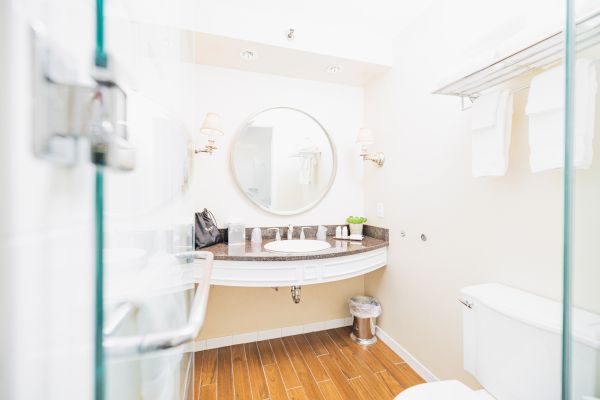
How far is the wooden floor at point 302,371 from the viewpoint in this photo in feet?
4.90

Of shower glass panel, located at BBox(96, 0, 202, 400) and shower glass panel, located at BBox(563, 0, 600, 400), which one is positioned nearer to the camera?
shower glass panel, located at BBox(96, 0, 202, 400)

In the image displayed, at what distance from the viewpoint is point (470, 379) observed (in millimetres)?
1302

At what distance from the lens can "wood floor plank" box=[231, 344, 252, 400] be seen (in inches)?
58.7

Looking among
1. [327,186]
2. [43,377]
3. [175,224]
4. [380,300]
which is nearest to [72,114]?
[43,377]

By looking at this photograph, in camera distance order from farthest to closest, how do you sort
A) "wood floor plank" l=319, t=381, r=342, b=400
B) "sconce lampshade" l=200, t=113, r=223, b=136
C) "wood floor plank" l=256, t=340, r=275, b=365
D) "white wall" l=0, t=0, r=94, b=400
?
"wood floor plank" l=256, t=340, r=275, b=365
"sconce lampshade" l=200, t=113, r=223, b=136
"wood floor plank" l=319, t=381, r=342, b=400
"white wall" l=0, t=0, r=94, b=400

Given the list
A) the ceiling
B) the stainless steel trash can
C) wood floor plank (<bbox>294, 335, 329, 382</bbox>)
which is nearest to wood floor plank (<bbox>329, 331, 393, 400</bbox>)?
the stainless steel trash can

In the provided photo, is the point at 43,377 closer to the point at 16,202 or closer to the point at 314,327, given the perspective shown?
the point at 16,202

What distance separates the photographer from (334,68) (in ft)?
6.44

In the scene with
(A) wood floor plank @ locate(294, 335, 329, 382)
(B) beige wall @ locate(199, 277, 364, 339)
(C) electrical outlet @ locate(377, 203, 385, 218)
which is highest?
(C) electrical outlet @ locate(377, 203, 385, 218)

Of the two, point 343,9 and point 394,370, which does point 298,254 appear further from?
point 343,9

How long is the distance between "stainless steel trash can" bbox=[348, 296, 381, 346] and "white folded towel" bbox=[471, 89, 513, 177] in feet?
4.24

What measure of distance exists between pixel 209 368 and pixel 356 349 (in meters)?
1.01

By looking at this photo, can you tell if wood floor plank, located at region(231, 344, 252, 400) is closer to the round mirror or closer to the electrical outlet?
the round mirror

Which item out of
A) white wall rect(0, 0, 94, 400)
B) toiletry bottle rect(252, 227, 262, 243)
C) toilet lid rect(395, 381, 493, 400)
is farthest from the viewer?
toiletry bottle rect(252, 227, 262, 243)
